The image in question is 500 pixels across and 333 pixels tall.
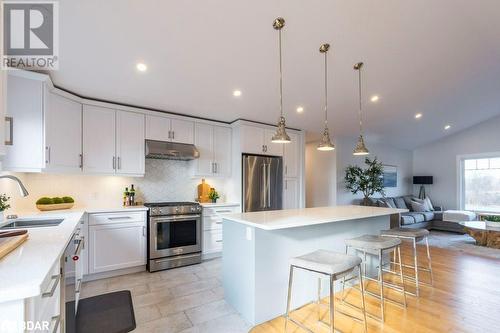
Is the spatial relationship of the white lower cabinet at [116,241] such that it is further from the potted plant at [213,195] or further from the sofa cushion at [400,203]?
the sofa cushion at [400,203]

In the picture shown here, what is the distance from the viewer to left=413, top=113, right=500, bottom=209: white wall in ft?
22.0

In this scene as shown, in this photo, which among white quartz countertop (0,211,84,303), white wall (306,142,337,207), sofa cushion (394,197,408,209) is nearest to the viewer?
white quartz countertop (0,211,84,303)

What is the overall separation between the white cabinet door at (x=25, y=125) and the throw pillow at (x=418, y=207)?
26.9ft

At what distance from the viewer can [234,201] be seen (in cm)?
448

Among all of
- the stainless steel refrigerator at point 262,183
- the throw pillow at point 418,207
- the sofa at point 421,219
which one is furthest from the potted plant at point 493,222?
the stainless steel refrigerator at point 262,183

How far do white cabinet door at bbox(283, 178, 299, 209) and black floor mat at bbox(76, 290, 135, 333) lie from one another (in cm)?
321

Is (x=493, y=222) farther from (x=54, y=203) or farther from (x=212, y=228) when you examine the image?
(x=54, y=203)

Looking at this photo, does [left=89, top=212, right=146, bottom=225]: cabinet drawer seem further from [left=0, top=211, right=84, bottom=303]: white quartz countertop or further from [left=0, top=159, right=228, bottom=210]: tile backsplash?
[left=0, top=211, right=84, bottom=303]: white quartz countertop

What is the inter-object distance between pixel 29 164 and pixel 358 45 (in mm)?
4072

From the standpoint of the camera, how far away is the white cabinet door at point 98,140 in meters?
3.39

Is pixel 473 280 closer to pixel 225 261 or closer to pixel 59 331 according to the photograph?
pixel 225 261

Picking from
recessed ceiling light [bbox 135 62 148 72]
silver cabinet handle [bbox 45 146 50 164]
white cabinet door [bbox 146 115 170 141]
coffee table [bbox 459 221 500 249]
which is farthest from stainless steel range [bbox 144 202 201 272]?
coffee table [bbox 459 221 500 249]

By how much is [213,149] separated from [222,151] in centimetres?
19

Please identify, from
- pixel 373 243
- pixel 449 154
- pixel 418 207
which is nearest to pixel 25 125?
pixel 373 243
